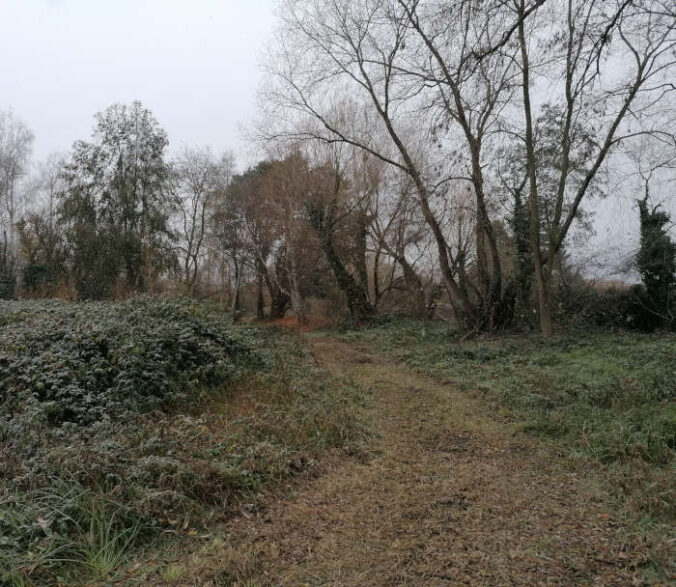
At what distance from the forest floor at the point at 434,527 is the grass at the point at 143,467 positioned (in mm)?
281

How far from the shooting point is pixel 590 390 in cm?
667

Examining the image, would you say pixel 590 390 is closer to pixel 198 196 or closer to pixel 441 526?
pixel 441 526

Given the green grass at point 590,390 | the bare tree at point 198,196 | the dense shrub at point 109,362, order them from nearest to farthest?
1. the green grass at point 590,390
2. the dense shrub at point 109,362
3. the bare tree at point 198,196

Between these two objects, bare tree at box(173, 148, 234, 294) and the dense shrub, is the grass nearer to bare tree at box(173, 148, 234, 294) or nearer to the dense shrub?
the dense shrub

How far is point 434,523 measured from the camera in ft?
11.4

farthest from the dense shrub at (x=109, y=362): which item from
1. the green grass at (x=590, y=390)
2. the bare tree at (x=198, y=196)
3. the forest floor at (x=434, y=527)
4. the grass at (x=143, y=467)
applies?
the bare tree at (x=198, y=196)

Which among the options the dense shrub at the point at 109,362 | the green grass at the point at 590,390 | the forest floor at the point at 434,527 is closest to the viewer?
the forest floor at the point at 434,527

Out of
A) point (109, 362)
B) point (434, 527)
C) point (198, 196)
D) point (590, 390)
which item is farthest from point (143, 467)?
point (198, 196)

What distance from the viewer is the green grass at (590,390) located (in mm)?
4344

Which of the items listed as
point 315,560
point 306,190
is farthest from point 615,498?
point 306,190

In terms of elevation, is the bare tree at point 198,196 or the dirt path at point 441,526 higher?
the bare tree at point 198,196

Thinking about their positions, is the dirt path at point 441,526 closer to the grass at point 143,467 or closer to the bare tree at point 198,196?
the grass at point 143,467

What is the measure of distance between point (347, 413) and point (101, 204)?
22.8m

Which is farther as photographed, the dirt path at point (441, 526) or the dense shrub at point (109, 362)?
the dense shrub at point (109, 362)
